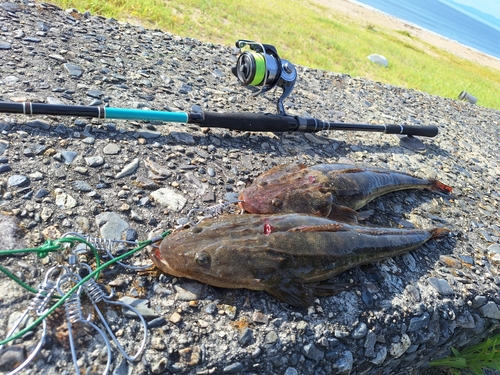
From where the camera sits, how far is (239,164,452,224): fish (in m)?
3.63

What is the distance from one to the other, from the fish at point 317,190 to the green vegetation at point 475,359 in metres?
1.90

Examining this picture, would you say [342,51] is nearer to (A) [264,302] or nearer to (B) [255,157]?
(B) [255,157]

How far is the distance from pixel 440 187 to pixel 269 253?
11.5ft

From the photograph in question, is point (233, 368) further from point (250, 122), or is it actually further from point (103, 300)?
point (250, 122)

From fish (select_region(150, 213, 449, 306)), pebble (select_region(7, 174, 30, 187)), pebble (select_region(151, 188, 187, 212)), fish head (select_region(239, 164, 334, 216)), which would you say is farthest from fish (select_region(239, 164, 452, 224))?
pebble (select_region(7, 174, 30, 187))

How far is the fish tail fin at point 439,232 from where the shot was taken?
4.32 metres

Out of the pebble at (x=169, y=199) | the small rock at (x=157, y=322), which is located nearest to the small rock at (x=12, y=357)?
the small rock at (x=157, y=322)

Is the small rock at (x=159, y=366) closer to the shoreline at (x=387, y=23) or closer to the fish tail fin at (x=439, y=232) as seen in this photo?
the fish tail fin at (x=439, y=232)

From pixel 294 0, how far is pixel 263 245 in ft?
124

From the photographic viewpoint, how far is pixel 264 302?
3016 millimetres

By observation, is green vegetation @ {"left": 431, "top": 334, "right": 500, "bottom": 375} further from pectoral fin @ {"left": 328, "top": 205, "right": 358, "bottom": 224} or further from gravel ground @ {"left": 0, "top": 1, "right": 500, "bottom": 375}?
pectoral fin @ {"left": 328, "top": 205, "right": 358, "bottom": 224}

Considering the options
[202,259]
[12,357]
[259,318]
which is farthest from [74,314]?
[259,318]

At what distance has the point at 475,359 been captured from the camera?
14.0 ft

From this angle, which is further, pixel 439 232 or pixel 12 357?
pixel 439 232
